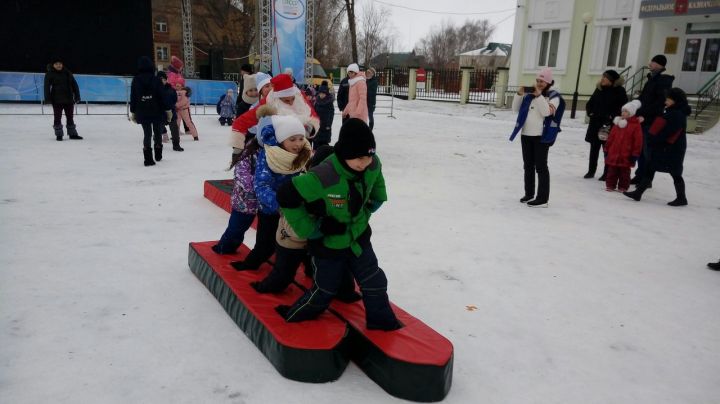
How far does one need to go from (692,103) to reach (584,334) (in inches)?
725

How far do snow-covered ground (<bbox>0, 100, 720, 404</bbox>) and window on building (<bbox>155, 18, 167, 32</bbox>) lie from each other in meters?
41.4

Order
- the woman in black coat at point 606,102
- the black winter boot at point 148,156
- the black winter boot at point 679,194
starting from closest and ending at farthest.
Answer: the black winter boot at point 679,194
the woman in black coat at point 606,102
the black winter boot at point 148,156

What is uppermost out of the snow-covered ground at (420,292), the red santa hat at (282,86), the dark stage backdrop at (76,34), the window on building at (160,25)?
the window on building at (160,25)

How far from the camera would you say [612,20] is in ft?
68.6

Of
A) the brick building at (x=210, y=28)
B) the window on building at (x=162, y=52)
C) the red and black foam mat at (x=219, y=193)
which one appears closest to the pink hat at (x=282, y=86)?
the red and black foam mat at (x=219, y=193)

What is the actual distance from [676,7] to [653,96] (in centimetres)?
1438

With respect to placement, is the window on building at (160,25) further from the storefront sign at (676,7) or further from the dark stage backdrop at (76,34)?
the storefront sign at (676,7)

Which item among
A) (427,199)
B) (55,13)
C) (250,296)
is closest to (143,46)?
(55,13)

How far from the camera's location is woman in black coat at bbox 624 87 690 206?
6543 millimetres

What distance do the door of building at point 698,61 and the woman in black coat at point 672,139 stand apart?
1561 cm

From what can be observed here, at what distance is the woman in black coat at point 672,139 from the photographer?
6.54 m

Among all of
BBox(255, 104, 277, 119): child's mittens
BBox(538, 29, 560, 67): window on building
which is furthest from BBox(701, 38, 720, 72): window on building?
BBox(255, 104, 277, 119): child's mittens

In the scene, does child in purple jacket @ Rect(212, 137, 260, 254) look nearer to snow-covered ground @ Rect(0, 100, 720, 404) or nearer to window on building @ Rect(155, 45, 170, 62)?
snow-covered ground @ Rect(0, 100, 720, 404)

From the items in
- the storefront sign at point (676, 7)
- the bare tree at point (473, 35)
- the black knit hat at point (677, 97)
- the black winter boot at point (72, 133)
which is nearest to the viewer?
the black knit hat at point (677, 97)
